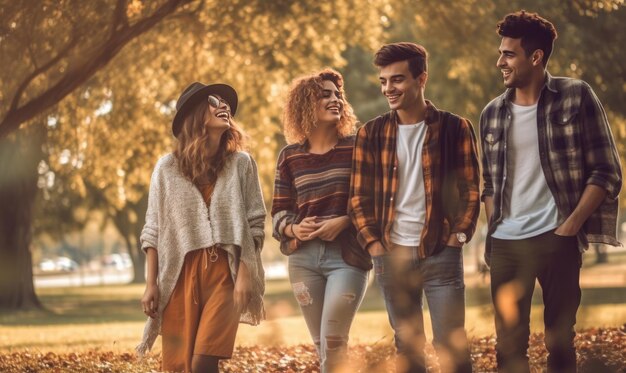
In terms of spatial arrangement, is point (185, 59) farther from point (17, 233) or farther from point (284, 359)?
point (17, 233)

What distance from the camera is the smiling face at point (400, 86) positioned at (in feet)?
19.3

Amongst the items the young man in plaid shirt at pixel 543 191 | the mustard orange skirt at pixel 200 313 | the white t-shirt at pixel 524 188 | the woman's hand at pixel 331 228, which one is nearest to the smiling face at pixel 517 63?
the young man in plaid shirt at pixel 543 191

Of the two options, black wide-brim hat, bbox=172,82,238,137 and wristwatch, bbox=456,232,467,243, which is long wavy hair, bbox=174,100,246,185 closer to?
black wide-brim hat, bbox=172,82,238,137

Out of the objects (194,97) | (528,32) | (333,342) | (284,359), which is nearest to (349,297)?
(333,342)

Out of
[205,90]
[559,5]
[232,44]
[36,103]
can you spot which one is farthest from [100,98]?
[205,90]

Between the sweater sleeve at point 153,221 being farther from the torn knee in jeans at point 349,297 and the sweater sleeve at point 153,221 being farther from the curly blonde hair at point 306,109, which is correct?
the torn knee in jeans at point 349,297

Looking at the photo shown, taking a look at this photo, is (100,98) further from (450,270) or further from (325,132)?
(450,270)

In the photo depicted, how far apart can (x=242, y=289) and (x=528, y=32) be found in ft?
7.51

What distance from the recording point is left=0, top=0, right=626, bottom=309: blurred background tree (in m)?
13.1

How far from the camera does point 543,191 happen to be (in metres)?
5.77

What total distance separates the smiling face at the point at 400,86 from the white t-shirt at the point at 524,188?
0.61 metres

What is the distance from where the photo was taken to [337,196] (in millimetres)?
6371

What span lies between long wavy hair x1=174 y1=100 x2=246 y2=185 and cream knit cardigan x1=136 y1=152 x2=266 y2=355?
5cm

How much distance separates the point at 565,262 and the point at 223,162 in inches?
86.3
